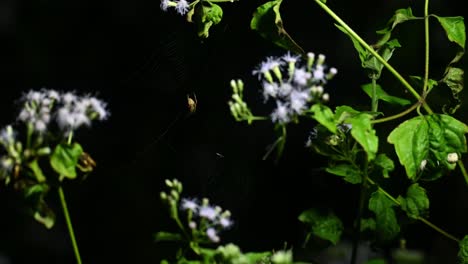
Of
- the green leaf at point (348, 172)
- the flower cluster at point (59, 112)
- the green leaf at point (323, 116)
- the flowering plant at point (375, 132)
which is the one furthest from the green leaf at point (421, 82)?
the flower cluster at point (59, 112)

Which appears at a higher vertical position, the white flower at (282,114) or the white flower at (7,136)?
the white flower at (7,136)

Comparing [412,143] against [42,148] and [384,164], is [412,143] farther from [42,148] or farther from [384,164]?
[42,148]

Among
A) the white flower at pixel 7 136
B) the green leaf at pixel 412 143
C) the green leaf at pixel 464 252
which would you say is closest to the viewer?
the white flower at pixel 7 136

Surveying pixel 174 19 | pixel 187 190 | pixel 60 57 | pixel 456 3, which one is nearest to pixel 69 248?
pixel 187 190

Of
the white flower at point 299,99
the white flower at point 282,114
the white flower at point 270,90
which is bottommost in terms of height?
the white flower at point 282,114

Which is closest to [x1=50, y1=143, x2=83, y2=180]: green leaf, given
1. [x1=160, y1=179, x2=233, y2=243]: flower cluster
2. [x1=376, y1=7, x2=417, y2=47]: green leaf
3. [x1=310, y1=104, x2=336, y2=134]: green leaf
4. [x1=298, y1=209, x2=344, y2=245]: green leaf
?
[x1=160, y1=179, x2=233, y2=243]: flower cluster

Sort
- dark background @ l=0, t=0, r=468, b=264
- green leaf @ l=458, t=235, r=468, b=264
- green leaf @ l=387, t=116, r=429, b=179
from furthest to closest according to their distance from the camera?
dark background @ l=0, t=0, r=468, b=264 < green leaf @ l=458, t=235, r=468, b=264 < green leaf @ l=387, t=116, r=429, b=179

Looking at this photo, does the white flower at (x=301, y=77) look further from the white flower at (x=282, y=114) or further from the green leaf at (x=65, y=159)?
the green leaf at (x=65, y=159)

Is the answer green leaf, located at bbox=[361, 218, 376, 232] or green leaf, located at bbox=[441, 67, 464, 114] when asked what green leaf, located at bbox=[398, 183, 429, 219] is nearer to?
green leaf, located at bbox=[361, 218, 376, 232]
